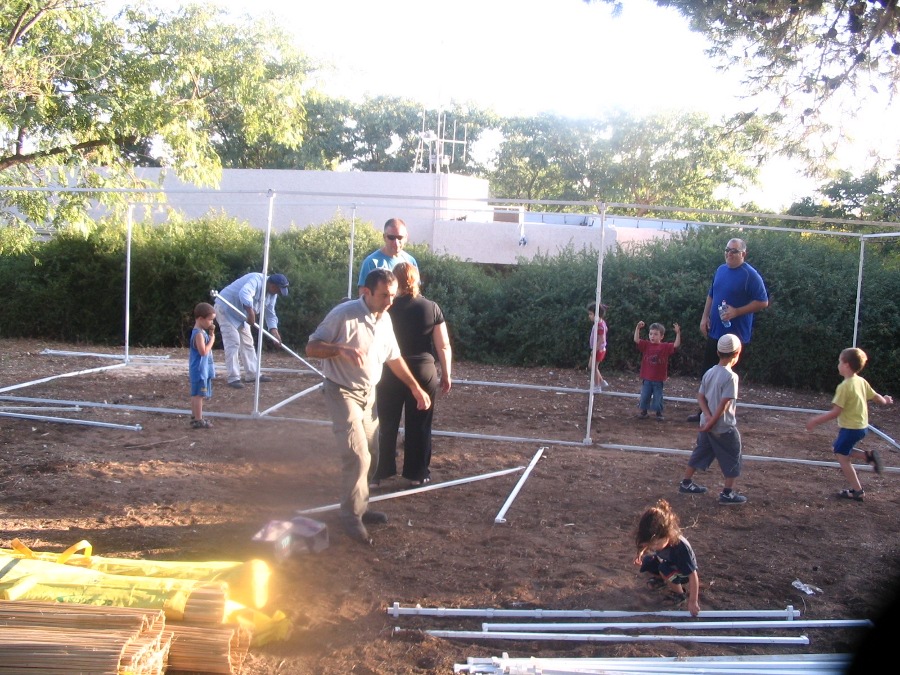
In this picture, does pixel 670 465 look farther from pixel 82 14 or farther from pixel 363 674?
pixel 82 14

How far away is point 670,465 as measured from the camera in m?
7.20

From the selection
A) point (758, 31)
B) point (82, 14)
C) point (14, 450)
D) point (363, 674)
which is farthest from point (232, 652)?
point (82, 14)

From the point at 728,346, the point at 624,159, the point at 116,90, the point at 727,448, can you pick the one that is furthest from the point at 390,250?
the point at 624,159

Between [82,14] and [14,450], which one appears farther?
[82,14]

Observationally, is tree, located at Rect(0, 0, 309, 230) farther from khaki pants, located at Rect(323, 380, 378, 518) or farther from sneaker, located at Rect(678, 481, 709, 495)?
sneaker, located at Rect(678, 481, 709, 495)

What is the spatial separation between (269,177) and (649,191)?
608 inches

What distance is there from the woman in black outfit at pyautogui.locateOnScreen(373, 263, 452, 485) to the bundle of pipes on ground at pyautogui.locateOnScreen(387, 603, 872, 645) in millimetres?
2136

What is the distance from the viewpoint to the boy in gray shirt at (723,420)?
5824 millimetres

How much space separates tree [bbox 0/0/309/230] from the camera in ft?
38.7

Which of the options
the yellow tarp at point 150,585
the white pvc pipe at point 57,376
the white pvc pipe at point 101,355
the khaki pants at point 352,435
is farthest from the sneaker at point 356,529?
the white pvc pipe at point 101,355

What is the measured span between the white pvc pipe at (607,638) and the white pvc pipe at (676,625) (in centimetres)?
8

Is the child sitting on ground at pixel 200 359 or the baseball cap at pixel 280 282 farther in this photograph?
the baseball cap at pixel 280 282

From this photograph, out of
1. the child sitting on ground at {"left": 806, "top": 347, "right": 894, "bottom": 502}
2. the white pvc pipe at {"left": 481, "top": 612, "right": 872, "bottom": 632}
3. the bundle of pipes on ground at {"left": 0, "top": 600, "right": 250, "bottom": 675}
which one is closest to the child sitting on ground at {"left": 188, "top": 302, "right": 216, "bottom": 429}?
the bundle of pipes on ground at {"left": 0, "top": 600, "right": 250, "bottom": 675}

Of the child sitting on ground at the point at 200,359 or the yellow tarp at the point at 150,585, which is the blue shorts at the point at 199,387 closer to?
the child sitting on ground at the point at 200,359
